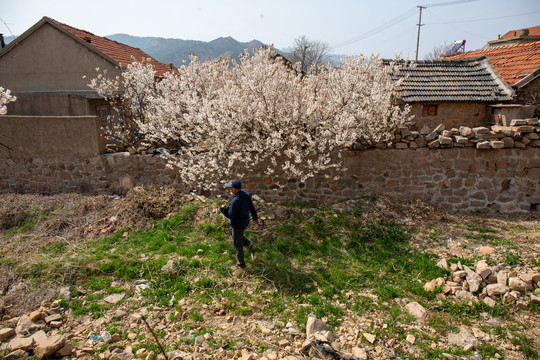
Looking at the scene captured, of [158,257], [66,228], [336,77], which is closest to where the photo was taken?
[158,257]

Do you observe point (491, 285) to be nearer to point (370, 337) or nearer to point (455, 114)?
point (370, 337)

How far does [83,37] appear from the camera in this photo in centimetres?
1318

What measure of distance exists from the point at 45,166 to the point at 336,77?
26.0ft

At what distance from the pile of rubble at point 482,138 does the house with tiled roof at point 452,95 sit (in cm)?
423

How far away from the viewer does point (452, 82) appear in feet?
38.4

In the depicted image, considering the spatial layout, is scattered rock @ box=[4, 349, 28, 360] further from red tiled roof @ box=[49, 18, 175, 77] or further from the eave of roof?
red tiled roof @ box=[49, 18, 175, 77]

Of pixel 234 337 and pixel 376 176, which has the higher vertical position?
pixel 376 176

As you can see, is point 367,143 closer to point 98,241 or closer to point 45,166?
point 98,241

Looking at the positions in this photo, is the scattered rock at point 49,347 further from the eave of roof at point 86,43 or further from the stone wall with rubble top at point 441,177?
the eave of roof at point 86,43

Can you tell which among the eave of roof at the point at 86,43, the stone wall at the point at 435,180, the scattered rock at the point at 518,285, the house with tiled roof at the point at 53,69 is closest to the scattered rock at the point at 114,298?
the stone wall at the point at 435,180

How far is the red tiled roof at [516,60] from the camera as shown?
11.9 metres

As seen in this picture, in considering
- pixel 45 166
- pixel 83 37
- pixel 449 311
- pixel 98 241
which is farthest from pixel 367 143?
pixel 83 37

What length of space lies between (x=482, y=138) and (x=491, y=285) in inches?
151

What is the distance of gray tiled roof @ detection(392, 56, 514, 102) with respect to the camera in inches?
435
